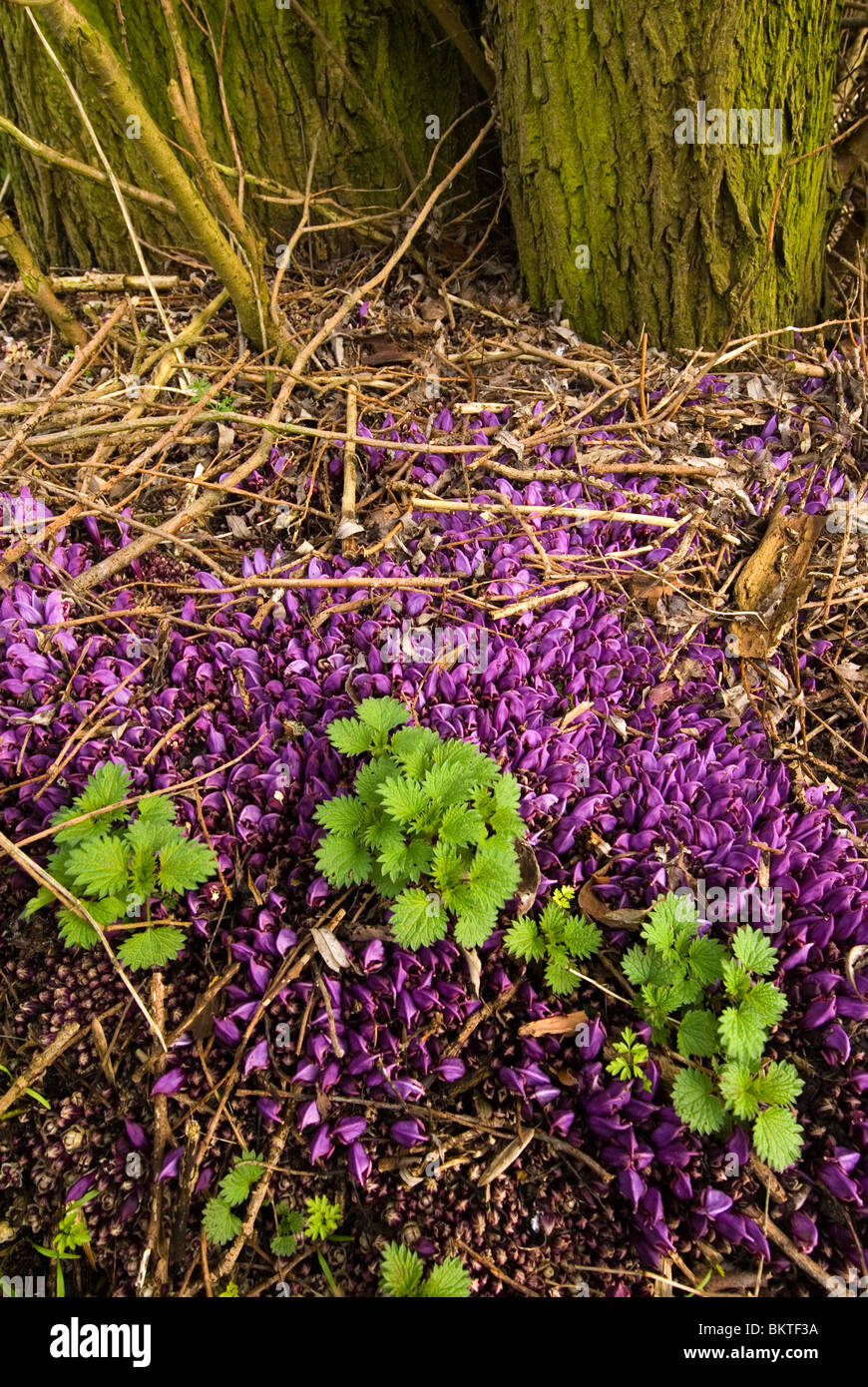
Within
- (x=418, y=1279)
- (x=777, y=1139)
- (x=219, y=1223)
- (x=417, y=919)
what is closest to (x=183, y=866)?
(x=417, y=919)

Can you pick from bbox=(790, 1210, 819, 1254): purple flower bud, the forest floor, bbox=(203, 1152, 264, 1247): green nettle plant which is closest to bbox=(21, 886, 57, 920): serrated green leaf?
the forest floor

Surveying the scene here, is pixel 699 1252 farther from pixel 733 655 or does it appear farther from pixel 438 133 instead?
pixel 438 133

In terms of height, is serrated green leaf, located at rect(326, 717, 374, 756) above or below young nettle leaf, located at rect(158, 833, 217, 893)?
above

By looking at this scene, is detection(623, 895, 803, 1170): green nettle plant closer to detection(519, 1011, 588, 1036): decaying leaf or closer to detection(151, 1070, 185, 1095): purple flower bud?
detection(519, 1011, 588, 1036): decaying leaf

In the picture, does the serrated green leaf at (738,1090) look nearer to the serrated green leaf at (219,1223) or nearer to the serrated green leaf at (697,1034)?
the serrated green leaf at (697,1034)

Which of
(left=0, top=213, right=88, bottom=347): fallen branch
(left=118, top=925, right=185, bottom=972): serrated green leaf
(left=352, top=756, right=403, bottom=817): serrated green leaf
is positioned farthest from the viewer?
(left=0, top=213, right=88, bottom=347): fallen branch

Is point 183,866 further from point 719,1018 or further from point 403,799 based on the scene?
point 719,1018
